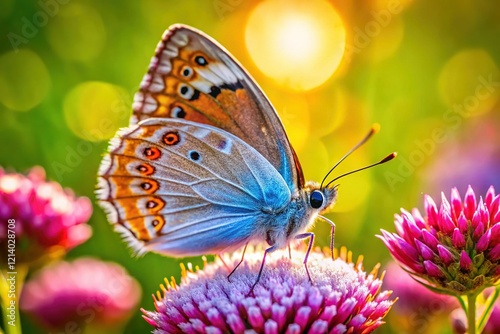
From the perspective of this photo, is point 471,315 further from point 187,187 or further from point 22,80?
point 22,80

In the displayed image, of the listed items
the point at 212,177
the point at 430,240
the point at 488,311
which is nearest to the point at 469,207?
the point at 430,240

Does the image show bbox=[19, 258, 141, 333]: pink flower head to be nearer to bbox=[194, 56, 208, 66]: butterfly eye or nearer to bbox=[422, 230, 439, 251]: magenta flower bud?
bbox=[194, 56, 208, 66]: butterfly eye

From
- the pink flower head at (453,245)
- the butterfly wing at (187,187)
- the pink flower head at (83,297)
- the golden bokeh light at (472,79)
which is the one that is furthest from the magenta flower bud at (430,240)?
the golden bokeh light at (472,79)

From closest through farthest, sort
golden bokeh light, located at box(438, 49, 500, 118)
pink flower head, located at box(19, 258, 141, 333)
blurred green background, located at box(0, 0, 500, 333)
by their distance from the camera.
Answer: pink flower head, located at box(19, 258, 141, 333)
blurred green background, located at box(0, 0, 500, 333)
golden bokeh light, located at box(438, 49, 500, 118)

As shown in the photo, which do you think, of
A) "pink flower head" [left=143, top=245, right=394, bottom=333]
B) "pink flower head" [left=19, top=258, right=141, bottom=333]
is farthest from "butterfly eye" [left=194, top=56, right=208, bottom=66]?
"pink flower head" [left=19, top=258, right=141, bottom=333]

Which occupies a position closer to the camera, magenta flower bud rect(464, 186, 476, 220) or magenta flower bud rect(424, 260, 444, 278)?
magenta flower bud rect(424, 260, 444, 278)

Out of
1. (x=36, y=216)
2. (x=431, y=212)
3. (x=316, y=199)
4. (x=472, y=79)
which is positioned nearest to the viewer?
(x=431, y=212)
